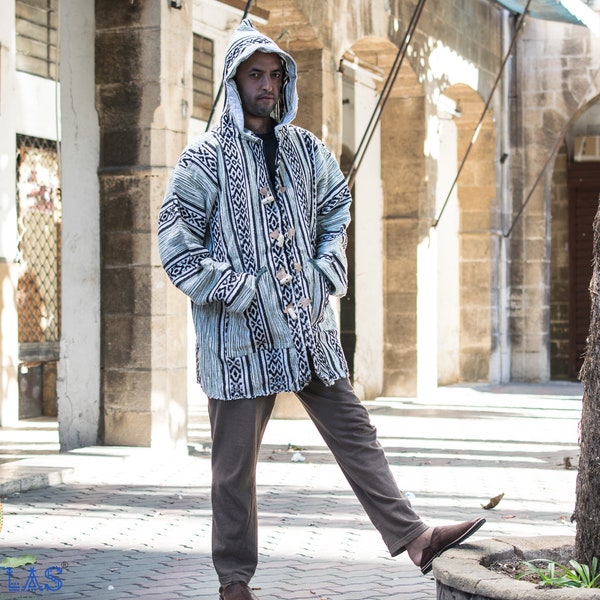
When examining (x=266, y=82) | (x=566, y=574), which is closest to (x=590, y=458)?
(x=566, y=574)

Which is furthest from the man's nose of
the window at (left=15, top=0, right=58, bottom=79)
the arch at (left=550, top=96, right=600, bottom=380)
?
the arch at (left=550, top=96, right=600, bottom=380)

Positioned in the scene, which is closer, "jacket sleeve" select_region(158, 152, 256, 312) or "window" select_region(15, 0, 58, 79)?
"jacket sleeve" select_region(158, 152, 256, 312)

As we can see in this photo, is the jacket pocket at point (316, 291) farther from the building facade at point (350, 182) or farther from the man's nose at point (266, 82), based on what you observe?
the building facade at point (350, 182)

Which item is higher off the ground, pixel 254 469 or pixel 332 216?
pixel 332 216

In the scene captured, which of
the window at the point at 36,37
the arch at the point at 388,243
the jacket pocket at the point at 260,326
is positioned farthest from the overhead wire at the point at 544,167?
the jacket pocket at the point at 260,326

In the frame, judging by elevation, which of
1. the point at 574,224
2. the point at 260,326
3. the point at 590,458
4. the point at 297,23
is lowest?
the point at 590,458

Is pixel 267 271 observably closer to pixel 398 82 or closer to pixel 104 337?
pixel 104 337

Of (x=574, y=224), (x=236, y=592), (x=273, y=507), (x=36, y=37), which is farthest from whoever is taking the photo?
(x=574, y=224)

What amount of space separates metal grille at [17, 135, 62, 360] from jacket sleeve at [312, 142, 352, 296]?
9115 mm

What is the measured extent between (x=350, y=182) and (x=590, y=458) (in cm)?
939

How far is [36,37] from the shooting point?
13.6 metres

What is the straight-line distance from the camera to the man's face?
4.40m

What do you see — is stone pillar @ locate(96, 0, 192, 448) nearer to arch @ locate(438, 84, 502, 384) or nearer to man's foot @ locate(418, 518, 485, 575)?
man's foot @ locate(418, 518, 485, 575)

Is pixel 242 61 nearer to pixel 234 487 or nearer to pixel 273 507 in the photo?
pixel 234 487
